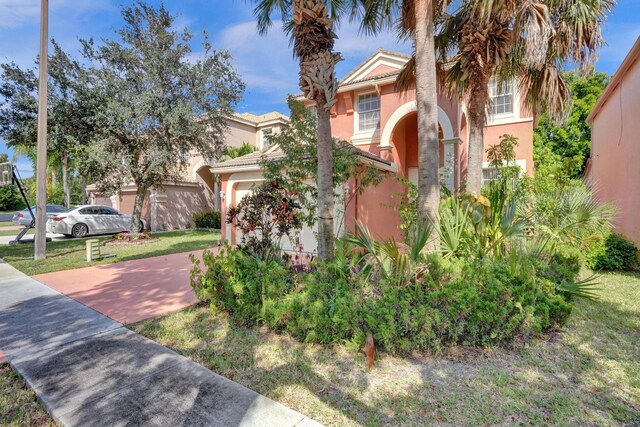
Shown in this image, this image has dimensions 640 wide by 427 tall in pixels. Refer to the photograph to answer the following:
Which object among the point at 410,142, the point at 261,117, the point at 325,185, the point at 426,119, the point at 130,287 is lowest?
the point at 130,287

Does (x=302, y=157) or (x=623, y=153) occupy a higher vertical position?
(x=623, y=153)

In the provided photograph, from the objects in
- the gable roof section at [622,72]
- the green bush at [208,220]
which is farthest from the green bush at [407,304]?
the green bush at [208,220]

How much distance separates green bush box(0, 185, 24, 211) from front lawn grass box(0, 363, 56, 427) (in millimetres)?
48355

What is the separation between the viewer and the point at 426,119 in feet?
20.0

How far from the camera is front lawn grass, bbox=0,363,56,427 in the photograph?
3.11 metres

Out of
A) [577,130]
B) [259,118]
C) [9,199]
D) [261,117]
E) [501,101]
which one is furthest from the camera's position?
[9,199]

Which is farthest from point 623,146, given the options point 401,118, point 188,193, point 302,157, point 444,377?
point 188,193

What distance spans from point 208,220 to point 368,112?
13855mm

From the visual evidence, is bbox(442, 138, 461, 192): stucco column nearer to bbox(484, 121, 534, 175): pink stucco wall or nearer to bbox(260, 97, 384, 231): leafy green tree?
bbox(484, 121, 534, 175): pink stucco wall

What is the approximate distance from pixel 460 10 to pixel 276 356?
9364 mm

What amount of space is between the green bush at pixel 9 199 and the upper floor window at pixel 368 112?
45.6 meters

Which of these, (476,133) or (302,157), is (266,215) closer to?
(302,157)

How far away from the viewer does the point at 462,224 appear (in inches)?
227

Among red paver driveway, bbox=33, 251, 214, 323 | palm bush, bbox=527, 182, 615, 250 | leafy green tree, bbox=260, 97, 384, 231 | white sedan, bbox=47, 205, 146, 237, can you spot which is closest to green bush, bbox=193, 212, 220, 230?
white sedan, bbox=47, 205, 146, 237
